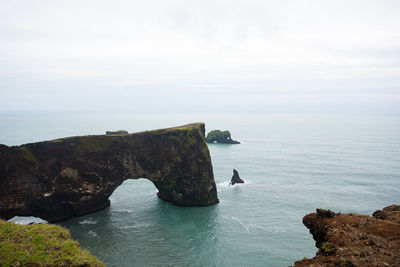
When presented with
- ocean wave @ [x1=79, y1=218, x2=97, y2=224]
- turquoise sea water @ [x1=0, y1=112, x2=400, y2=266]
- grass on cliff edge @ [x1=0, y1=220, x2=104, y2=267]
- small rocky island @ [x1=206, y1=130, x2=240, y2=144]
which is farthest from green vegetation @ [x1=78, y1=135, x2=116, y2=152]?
small rocky island @ [x1=206, y1=130, x2=240, y2=144]

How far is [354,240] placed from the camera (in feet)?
59.1

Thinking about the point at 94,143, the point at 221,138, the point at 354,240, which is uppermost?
the point at 94,143

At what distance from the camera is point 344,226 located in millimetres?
19781

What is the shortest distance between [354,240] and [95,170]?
43.3 meters

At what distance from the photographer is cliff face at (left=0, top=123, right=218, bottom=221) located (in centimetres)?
4372

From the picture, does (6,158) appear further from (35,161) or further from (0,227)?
(0,227)

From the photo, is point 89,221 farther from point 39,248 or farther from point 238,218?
point 238,218

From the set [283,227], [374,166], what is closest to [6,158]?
[283,227]

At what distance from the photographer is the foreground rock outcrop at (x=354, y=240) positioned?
15.8 metres

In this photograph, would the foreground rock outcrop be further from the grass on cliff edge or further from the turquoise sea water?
the grass on cliff edge

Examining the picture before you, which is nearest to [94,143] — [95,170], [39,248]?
[95,170]

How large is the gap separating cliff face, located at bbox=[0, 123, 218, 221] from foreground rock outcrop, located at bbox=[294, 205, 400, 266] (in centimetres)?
3331

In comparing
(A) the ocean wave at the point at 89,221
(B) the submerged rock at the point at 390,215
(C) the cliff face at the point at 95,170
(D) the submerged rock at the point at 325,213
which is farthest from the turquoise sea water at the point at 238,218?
(D) the submerged rock at the point at 325,213

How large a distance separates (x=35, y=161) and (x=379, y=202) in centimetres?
6469
